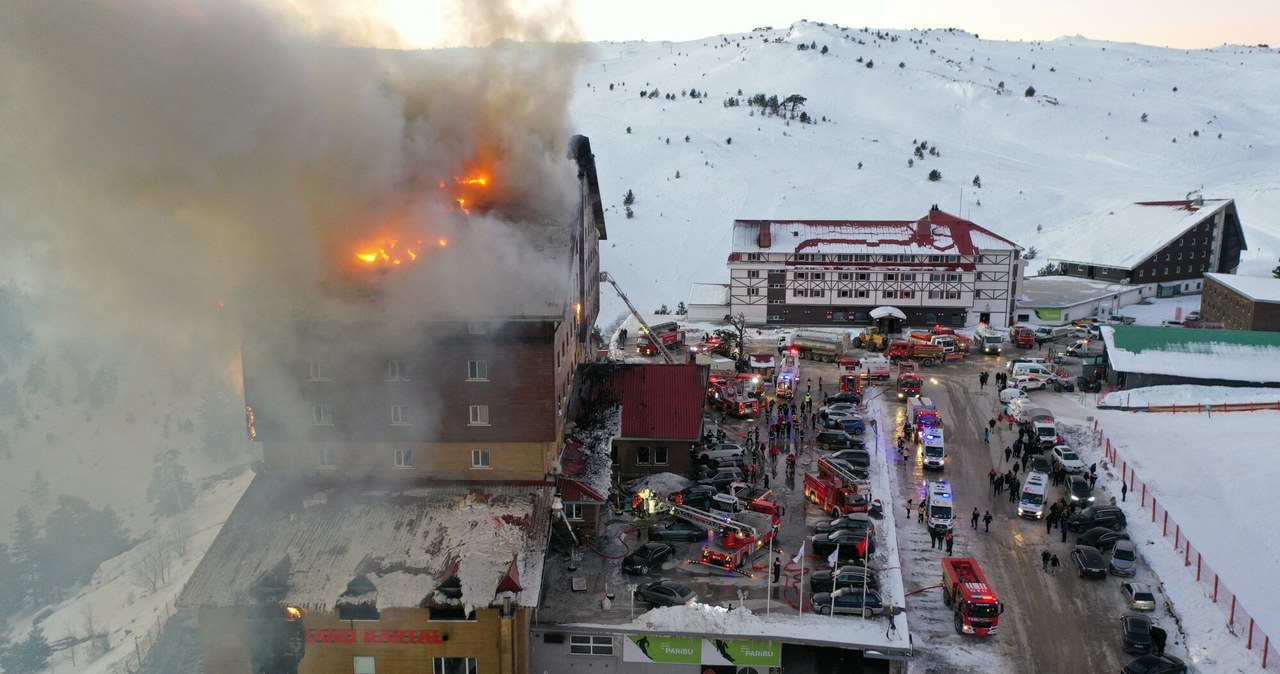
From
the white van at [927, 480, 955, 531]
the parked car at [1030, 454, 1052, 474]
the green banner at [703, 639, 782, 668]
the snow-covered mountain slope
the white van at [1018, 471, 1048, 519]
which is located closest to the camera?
the green banner at [703, 639, 782, 668]

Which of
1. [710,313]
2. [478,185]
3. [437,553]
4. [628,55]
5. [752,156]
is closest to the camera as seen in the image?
[437,553]

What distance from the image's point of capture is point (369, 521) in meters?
25.9

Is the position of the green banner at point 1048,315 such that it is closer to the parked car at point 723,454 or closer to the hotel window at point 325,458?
the parked car at point 723,454

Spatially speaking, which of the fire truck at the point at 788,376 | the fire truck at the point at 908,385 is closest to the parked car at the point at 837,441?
the fire truck at the point at 788,376

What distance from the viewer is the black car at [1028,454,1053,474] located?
3563cm

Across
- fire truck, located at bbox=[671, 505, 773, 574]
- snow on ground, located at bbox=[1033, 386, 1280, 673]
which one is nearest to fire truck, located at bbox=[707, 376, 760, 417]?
fire truck, located at bbox=[671, 505, 773, 574]

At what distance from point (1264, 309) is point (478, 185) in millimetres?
46513

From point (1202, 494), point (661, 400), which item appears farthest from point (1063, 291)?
point (661, 400)

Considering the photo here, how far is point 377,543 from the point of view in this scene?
24938mm

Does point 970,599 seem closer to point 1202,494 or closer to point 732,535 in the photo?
point 732,535

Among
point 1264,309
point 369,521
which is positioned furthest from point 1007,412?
point 369,521

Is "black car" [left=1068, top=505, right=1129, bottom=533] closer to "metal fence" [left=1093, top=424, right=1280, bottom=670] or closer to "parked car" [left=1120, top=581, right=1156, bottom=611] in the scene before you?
"metal fence" [left=1093, top=424, right=1280, bottom=670]

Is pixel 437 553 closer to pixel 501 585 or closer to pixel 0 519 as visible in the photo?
pixel 501 585

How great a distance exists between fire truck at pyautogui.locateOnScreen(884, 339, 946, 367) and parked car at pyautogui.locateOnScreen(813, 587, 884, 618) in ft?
101
